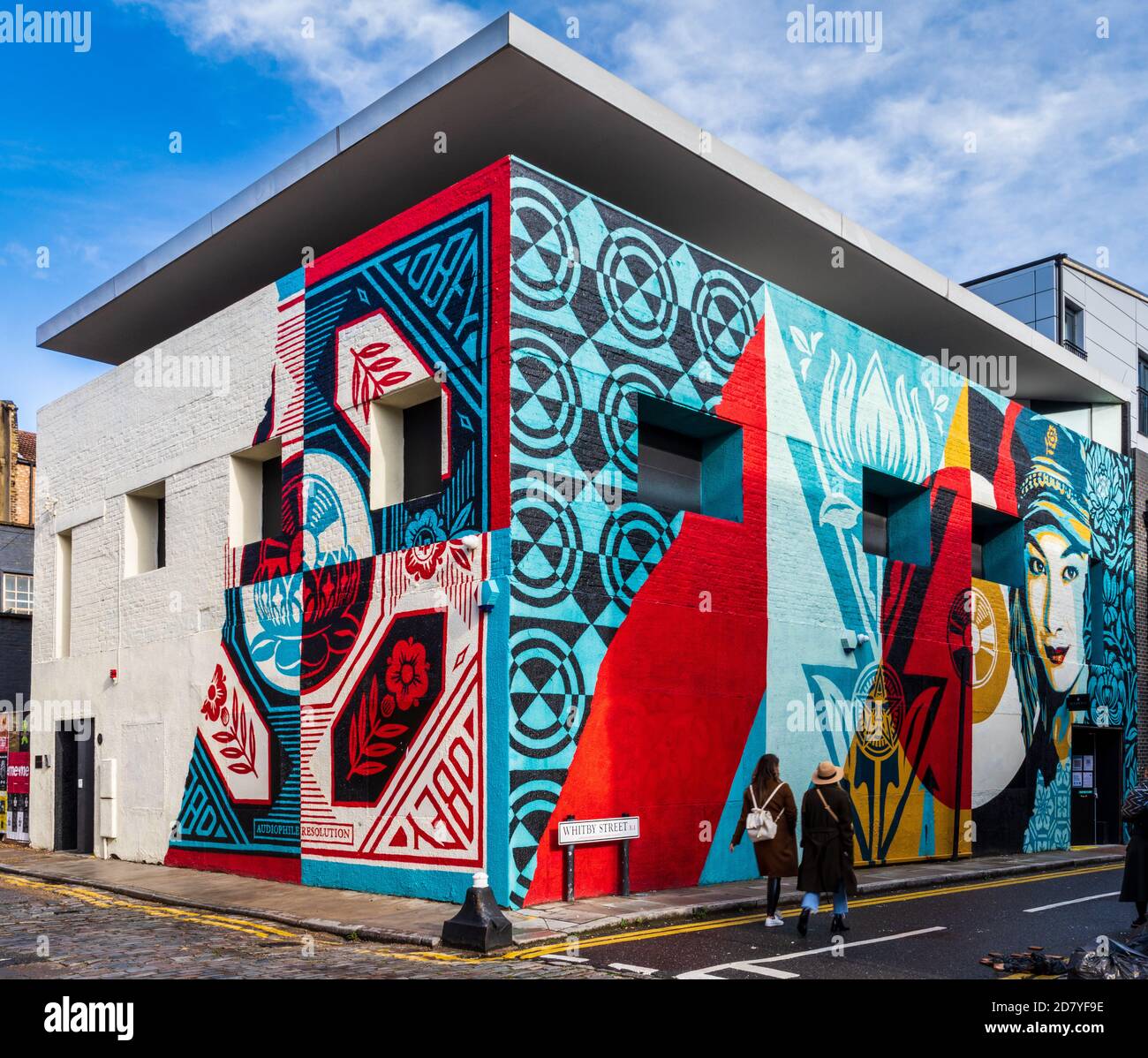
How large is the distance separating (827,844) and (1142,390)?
23.3 meters

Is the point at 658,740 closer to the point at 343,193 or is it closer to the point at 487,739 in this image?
the point at 487,739

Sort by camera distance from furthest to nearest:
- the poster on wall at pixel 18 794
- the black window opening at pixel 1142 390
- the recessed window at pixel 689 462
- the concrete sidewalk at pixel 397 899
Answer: the black window opening at pixel 1142 390
the poster on wall at pixel 18 794
the recessed window at pixel 689 462
the concrete sidewalk at pixel 397 899

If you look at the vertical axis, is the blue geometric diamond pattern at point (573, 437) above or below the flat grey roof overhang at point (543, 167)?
below

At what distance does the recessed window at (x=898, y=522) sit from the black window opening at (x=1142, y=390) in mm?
12515

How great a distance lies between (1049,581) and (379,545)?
47.8 ft

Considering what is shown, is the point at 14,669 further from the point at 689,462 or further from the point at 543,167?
the point at 689,462

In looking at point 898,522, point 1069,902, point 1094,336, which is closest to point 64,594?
point 898,522

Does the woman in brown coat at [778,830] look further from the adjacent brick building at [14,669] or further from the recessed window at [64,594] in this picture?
the adjacent brick building at [14,669]

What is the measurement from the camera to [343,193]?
17.4 m

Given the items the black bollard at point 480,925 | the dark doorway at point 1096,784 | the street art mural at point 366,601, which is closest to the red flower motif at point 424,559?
the street art mural at point 366,601

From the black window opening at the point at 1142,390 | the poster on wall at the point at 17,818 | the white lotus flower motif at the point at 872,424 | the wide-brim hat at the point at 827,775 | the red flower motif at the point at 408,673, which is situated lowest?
the poster on wall at the point at 17,818

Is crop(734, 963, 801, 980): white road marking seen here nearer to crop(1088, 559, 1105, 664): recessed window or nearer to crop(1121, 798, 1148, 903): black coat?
crop(1121, 798, 1148, 903): black coat

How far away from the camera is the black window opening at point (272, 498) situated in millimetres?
17000
